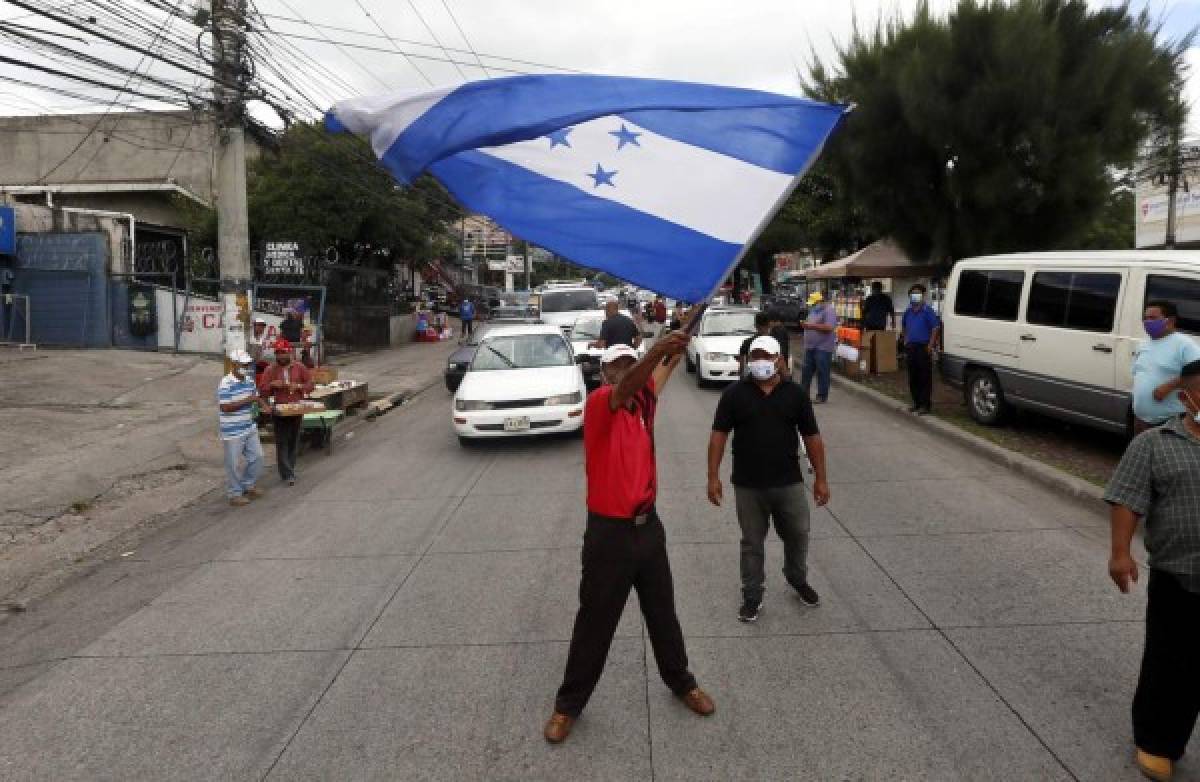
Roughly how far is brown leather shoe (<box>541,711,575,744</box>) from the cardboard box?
46.9ft

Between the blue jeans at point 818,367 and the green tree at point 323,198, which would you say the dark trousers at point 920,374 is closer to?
the blue jeans at point 818,367

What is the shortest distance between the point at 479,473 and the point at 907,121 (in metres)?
11.1

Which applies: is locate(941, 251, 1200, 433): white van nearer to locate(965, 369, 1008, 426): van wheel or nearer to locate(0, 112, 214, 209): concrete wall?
locate(965, 369, 1008, 426): van wheel

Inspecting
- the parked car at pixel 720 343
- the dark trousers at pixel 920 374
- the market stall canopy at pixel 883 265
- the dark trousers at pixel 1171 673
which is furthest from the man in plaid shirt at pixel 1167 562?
the market stall canopy at pixel 883 265

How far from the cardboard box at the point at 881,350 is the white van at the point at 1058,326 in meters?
4.97

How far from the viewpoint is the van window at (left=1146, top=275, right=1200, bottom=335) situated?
24.8 ft

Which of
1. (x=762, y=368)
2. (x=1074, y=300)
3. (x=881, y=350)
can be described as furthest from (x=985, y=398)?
(x=762, y=368)

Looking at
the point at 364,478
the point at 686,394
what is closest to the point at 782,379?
the point at 364,478

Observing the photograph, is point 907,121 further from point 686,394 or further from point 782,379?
point 782,379

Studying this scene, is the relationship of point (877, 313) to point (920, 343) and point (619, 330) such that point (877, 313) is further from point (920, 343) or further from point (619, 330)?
point (619, 330)

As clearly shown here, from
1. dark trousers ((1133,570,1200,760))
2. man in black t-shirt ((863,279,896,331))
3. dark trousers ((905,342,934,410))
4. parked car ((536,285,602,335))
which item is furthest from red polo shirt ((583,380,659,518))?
parked car ((536,285,602,335))

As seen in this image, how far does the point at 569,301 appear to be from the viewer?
22.6m

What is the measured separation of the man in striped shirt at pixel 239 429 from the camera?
8.48 m

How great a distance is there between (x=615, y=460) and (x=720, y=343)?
40.0 feet
